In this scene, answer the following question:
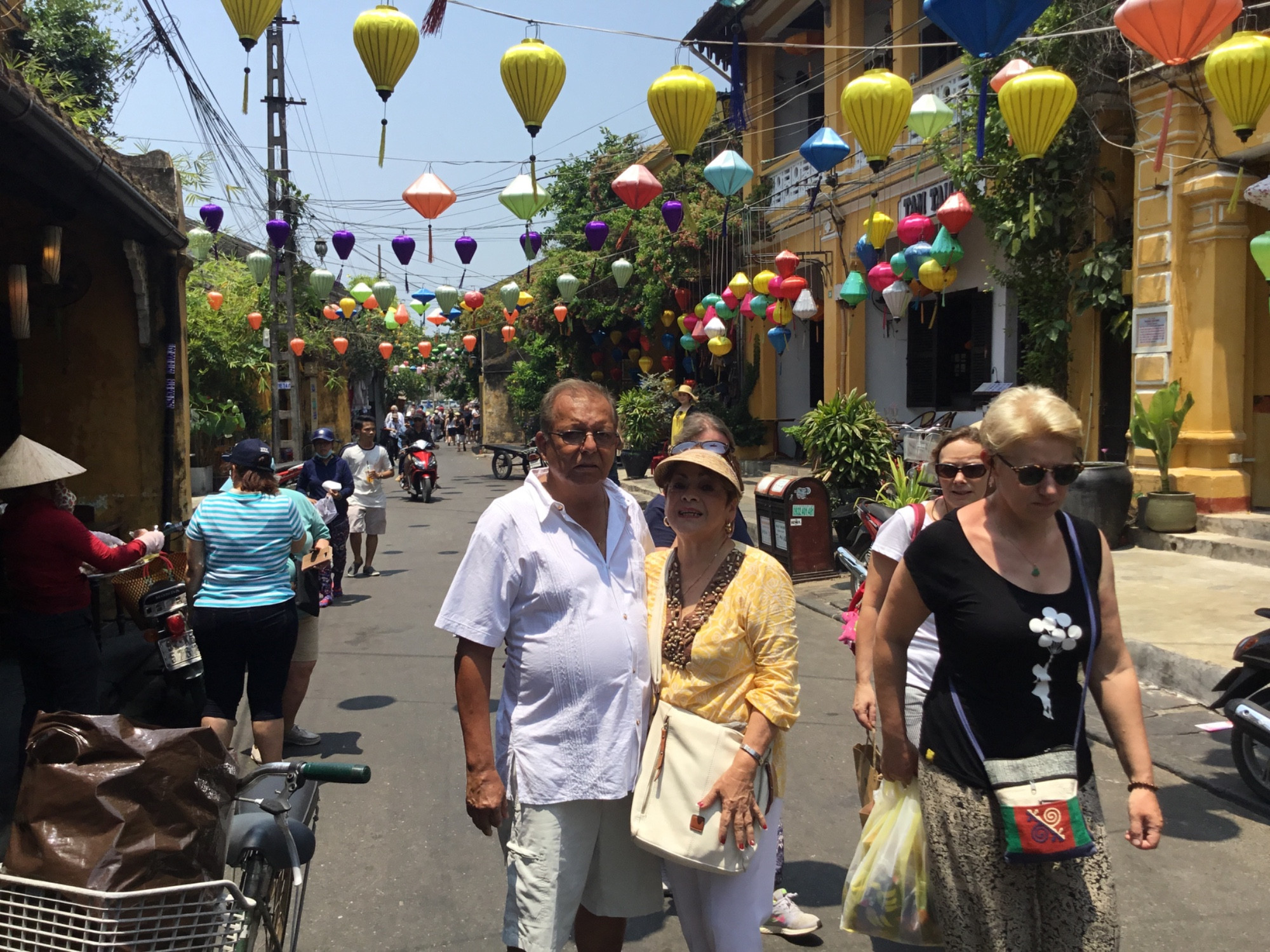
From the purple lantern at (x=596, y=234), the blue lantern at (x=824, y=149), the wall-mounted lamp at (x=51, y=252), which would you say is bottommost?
the wall-mounted lamp at (x=51, y=252)

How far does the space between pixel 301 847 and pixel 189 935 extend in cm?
43

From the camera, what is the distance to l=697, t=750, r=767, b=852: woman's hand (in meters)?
2.42

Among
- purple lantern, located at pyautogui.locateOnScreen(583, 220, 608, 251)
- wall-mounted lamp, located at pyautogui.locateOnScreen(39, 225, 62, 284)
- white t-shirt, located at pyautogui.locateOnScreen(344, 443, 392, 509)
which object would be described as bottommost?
white t-shirt, located at pyautogui.locateOnScreen(344, 443, 392, 509)

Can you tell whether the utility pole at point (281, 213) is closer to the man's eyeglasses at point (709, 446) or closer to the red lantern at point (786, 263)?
the red lantern at point (786, 263)

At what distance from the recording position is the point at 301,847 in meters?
2.25

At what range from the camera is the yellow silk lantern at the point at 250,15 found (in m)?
6.26

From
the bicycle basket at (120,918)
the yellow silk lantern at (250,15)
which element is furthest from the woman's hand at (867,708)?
the yellow silk lantern at (250,15)

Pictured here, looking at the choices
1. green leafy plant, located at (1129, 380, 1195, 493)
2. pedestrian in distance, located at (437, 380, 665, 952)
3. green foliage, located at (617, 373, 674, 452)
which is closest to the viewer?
pedestrian in distance, located at (437, 380, 665, 952)

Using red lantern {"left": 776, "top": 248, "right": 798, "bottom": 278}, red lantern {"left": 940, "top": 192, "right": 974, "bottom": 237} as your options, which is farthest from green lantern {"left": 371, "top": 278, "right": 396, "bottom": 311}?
red lantern {"left": 940, "top": 192, "right": 974, "bottom": 237}

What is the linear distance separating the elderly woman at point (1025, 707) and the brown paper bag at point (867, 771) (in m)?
0.86

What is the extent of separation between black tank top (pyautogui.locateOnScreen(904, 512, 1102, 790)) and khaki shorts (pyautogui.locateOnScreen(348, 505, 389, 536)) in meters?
9.15

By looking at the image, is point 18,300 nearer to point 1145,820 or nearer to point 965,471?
point 965,471

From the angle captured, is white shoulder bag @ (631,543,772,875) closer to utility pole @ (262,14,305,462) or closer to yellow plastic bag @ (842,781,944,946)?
yellow plastic bag @ (842,781,944,946)

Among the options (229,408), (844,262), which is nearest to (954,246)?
(844,262)
